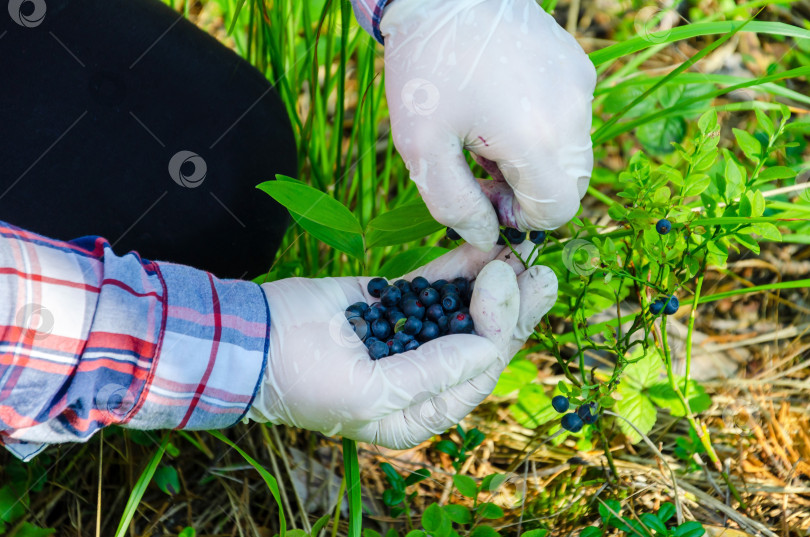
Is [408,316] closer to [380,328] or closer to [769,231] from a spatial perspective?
[380,328]

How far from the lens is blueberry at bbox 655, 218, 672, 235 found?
80 centimetres

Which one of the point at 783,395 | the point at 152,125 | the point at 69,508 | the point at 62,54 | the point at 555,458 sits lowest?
the point at 783,395

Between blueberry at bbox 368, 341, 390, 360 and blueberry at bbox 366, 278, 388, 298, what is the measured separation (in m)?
0.09

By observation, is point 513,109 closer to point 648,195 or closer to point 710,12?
point 648,195

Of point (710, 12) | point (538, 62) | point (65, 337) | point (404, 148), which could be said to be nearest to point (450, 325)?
point (404, 148)

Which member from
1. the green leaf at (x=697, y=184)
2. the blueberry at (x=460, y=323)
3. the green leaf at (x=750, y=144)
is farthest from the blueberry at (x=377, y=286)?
the green leaf at (x=750, y=144)

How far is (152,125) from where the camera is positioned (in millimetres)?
985

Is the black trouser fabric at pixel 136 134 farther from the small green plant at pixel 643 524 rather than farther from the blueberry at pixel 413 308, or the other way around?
the small green plant at pixel 643 524

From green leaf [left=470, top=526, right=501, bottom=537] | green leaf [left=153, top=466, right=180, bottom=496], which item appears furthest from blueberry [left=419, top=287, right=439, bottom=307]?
green leaf [left=153, top=466, right=180, bottom=496]

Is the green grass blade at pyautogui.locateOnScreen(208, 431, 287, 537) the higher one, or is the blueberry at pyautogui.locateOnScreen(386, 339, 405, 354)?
the blueberry at pyautogui.locateOnScreen(386, 339, 405, 354)

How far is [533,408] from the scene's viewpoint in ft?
3.85

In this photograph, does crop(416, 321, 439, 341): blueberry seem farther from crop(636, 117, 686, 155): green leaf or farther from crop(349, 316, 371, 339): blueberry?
crop(636, 117, 686, 155): green leaf

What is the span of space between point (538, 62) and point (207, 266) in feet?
2.10

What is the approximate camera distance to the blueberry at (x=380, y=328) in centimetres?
88
